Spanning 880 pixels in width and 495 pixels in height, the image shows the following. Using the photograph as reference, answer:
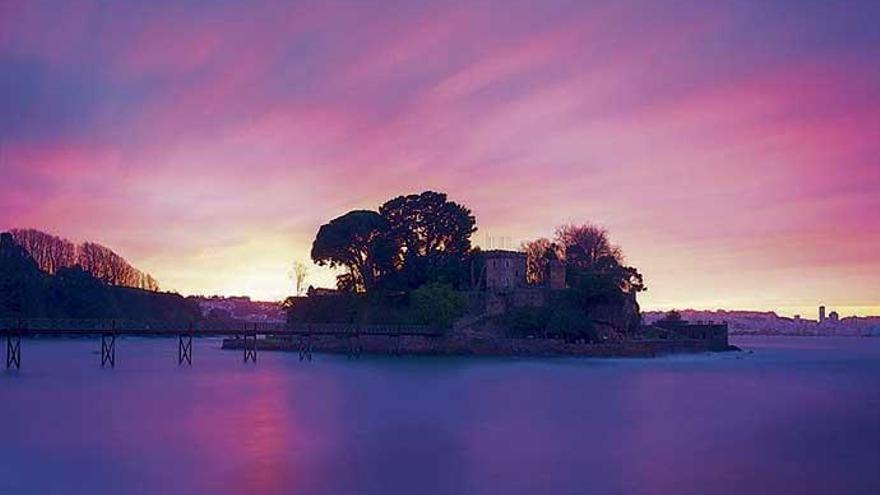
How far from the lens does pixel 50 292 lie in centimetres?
9281

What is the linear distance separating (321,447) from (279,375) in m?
22.8

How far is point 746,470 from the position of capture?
1850cm

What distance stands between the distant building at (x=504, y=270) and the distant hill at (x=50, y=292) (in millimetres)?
50073

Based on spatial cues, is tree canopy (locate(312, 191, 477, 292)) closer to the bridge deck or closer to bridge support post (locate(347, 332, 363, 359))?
bridge support post (locate(347, 332, 363, 359))

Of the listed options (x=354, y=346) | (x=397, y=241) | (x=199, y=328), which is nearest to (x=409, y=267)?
(x=397, y=241)

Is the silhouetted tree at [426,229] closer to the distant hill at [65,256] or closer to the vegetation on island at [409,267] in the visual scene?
the vegetation on island at [409,267]

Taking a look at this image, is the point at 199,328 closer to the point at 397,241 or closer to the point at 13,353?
the point at 13,353

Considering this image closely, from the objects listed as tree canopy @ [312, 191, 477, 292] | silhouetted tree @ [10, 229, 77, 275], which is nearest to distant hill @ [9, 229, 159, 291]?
silhouetted tree @ [10, 229, 77, 275]

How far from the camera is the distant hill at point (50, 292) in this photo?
8962 cm

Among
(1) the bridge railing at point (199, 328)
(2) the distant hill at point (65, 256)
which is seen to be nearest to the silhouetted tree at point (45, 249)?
(2) the distant hill at point (65, 256)

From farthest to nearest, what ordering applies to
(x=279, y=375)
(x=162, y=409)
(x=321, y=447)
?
(x=279, y=375), (x=162, y=409), (x=321, y=447)

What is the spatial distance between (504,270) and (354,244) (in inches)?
500

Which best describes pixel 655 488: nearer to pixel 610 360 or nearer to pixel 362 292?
pixel 610 360

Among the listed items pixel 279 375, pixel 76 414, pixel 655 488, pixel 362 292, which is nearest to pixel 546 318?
pixel 362 292
